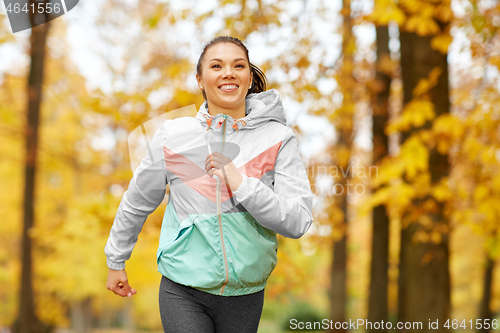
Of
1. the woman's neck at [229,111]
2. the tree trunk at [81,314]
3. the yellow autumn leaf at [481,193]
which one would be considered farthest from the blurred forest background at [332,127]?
the tree trunk at [81,314]

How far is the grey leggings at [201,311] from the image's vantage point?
180 cm

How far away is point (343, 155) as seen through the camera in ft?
19.6

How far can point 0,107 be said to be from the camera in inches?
385

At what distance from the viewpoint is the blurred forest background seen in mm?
3885

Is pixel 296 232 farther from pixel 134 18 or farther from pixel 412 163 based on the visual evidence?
pixel 134 18

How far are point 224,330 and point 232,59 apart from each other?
3.89 ft

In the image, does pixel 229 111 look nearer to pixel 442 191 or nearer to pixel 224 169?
pixel 224 169

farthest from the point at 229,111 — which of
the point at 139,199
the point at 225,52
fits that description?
the point at 139,199

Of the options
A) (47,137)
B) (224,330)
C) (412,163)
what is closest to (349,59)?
(412,163)

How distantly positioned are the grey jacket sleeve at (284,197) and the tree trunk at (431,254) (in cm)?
288

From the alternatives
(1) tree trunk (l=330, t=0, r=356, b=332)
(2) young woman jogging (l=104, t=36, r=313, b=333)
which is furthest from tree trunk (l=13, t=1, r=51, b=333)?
(2) young woman jogging (l=104, t=36, r=313, b=333)

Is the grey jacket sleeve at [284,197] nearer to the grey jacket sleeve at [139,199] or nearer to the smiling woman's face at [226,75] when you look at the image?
the smiling woman's face at [226,75]

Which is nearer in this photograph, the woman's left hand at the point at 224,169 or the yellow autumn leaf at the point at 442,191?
the woman's left hand at the point at 224,169

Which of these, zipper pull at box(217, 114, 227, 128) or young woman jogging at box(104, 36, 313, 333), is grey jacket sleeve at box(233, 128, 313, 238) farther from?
zipper pull at box(217, 114, 227, 128)
